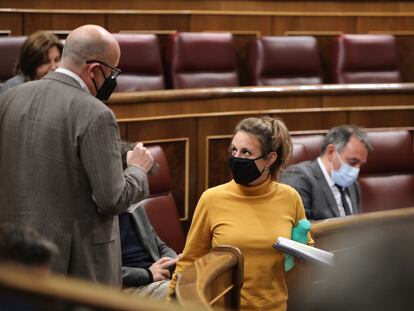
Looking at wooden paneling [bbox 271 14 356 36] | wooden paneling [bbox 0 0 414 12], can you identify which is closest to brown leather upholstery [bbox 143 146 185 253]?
wooden paneling [bbox 0 0 414 12]

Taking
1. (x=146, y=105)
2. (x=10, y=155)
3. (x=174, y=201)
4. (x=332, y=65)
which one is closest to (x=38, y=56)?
(x=146, y=105)

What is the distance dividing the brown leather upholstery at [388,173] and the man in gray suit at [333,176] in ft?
0.37

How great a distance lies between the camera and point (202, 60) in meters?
1.86

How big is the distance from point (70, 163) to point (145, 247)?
35cm

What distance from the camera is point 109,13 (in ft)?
6.02

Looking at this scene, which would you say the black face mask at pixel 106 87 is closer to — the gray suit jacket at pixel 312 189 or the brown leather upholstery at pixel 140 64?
the gray suit jacket at pixel 312 189

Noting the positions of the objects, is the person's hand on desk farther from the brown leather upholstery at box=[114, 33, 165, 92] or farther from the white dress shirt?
the brown leather upholstery at box=[114, 33, 165, 92]

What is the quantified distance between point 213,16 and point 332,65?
30cm

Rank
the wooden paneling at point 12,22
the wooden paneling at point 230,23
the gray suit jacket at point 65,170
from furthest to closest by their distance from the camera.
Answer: the wooden paneling at point 230,23, the wooden paneling at point 12,22, the gray suit jacket at point 65,170

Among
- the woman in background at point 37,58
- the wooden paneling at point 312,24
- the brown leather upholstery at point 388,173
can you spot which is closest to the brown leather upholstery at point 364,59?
the wooden paneling at point 312,24

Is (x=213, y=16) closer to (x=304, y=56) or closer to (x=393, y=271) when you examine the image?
(x=304, y=56)

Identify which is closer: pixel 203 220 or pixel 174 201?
pixel 203 220

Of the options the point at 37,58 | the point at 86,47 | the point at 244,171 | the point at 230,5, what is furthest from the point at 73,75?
the point at 230,5

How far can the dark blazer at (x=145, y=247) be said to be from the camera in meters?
1.13
